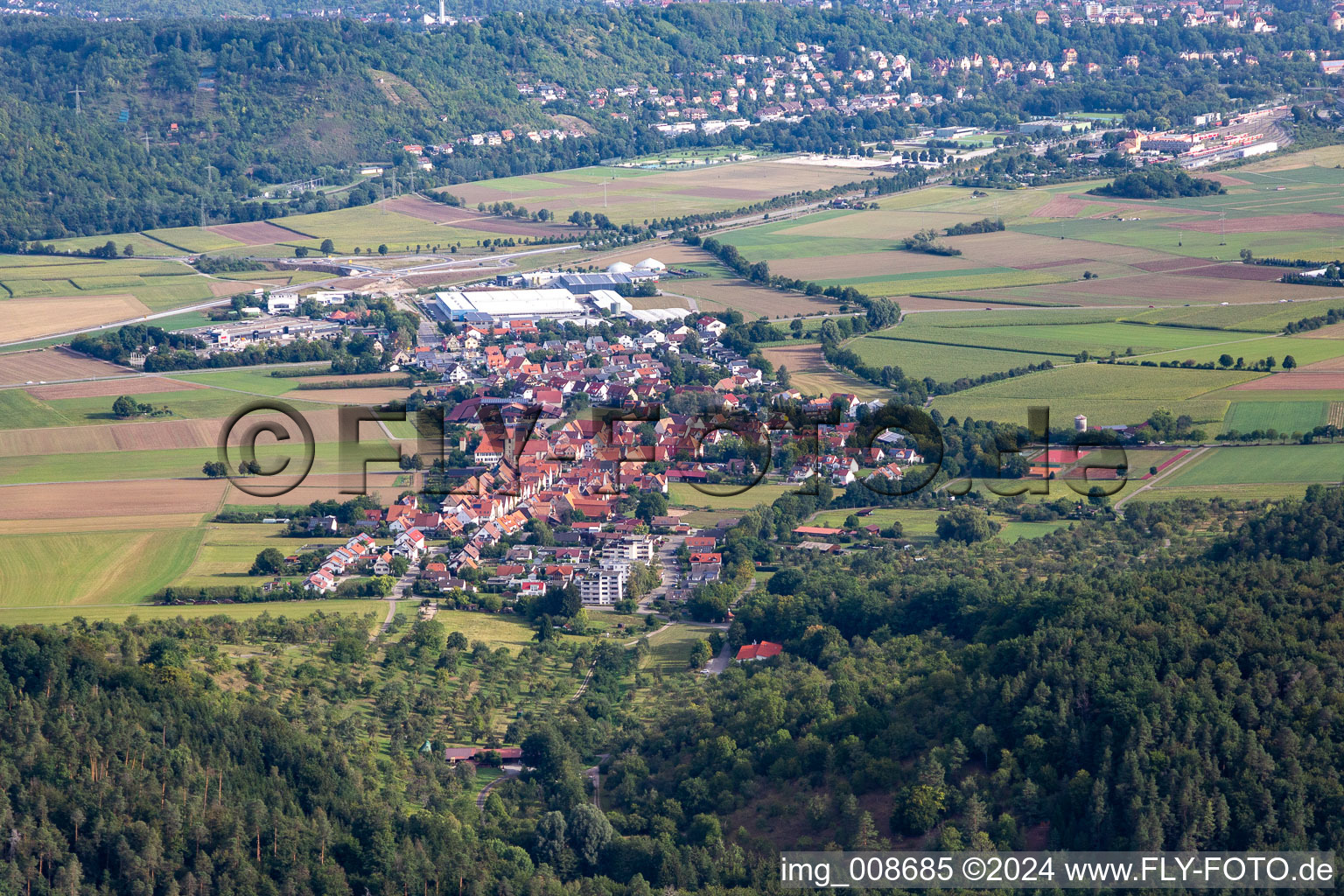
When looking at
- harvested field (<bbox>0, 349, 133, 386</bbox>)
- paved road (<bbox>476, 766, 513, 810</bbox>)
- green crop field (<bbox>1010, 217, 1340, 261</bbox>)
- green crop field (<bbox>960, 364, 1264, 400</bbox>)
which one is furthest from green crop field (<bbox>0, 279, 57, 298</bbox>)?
paved road (<bbox>476, 766, 513, 810</bbox>)

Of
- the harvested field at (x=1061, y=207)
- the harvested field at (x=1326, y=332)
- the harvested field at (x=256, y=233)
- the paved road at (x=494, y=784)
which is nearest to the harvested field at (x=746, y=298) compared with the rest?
the harvested field at (x=1326, y=332)

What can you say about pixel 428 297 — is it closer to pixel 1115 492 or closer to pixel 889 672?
pixel 1115 492

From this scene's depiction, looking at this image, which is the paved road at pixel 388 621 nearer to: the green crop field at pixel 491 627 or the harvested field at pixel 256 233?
the green crop field at pixel 491 627

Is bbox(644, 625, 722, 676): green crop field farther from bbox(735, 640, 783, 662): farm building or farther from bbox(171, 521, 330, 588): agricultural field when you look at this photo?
bbox(171, 521, 330, 588): agricultural field

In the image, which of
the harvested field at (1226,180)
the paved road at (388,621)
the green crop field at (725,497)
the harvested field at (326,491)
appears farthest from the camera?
the harvested field at (1226,180)

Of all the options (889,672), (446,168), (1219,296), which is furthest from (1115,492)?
(446,168)

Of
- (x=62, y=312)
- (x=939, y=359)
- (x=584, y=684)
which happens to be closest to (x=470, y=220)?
(x=62, y=312)
